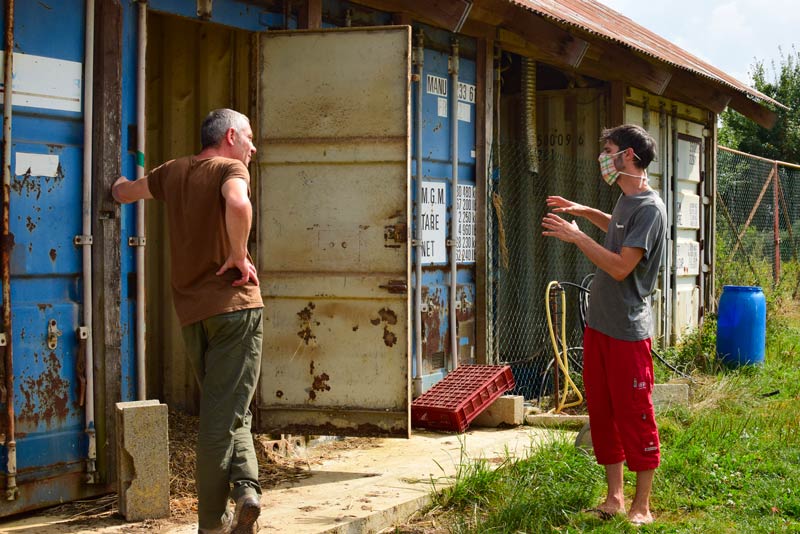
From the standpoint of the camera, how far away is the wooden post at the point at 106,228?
5.18 m

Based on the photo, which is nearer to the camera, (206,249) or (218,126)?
(206,249)

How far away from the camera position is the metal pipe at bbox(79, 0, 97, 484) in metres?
5.12

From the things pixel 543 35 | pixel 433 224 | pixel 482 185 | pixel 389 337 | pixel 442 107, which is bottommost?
pixel 389 337

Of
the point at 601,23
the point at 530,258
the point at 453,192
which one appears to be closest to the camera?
the point at 453,192

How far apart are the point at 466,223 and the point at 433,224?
0.56 meters

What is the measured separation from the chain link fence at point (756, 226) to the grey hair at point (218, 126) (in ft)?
32.7

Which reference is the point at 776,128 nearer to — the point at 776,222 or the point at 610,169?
the point at 776,222

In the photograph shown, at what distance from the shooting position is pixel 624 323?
484cm

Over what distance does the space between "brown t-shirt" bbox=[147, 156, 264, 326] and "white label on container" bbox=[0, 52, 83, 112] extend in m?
1.11

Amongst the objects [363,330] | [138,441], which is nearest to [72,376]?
[138,441]

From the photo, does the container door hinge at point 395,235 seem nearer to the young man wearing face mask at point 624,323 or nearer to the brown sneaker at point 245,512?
the young man wearing face mask at point 624,323

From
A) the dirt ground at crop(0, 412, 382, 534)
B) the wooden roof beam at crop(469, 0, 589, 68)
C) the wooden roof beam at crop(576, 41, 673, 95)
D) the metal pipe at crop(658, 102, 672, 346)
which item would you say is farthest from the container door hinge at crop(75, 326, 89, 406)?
the metal pipe at crop(658, 102, 672, 346)

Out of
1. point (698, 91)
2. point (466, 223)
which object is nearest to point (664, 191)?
point (698, 91)

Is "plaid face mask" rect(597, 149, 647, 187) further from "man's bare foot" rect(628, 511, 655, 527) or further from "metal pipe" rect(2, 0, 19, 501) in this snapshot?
"metal pipe" rect(2, 0, 19, 501)
